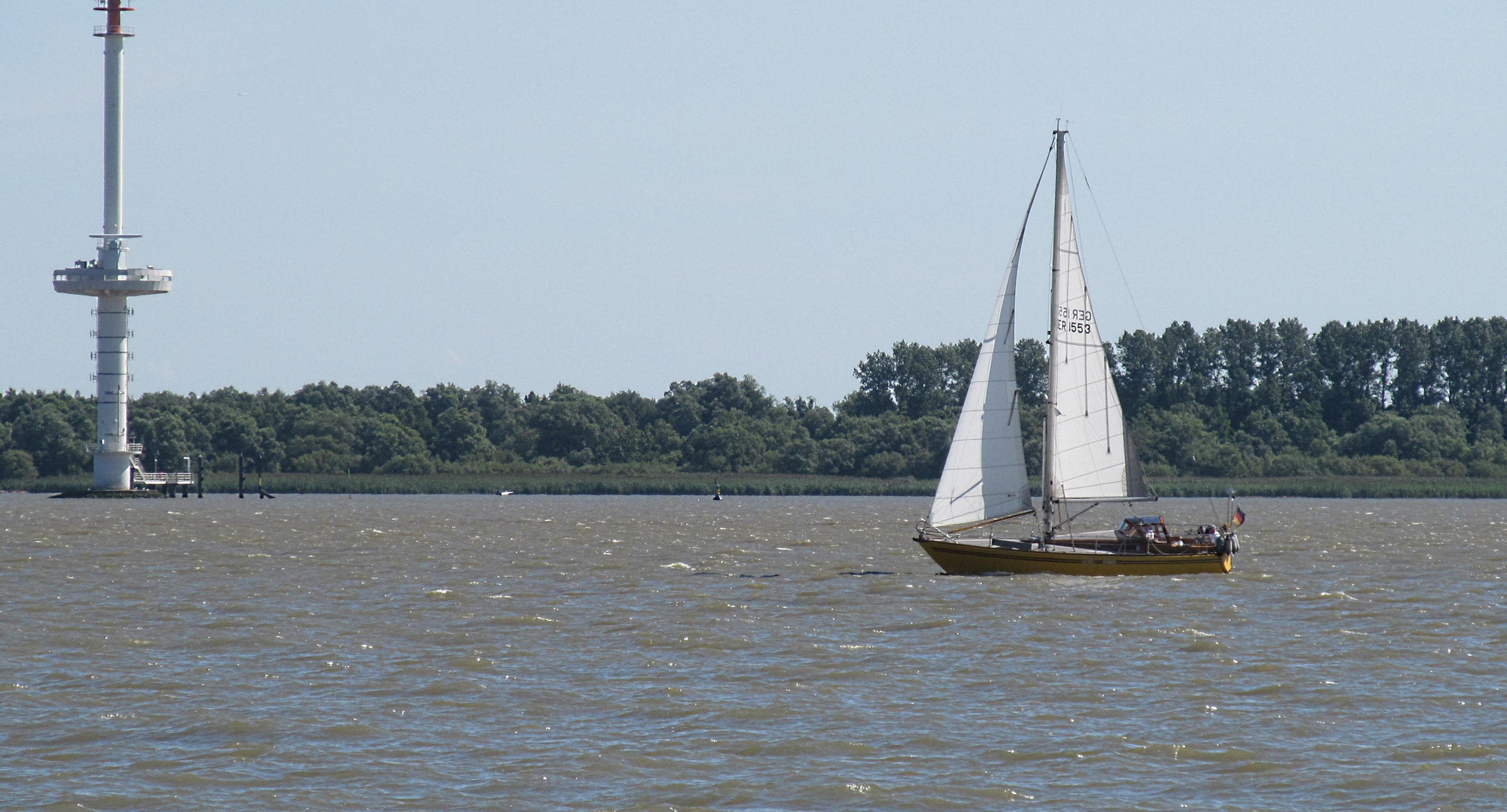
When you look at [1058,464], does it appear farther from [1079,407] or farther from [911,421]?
[911,421]

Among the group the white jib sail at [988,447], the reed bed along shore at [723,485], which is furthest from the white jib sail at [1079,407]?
the reed bed along shore at [723,485]

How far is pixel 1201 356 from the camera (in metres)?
167

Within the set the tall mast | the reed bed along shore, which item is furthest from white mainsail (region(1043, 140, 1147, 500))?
the reed bed along shore

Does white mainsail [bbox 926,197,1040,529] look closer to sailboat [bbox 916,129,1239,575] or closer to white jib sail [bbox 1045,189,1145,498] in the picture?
sailboat [bbox 916,129,1239,575]

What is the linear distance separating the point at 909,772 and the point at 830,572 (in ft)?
83.5

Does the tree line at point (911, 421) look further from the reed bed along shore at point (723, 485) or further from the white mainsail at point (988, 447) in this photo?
the white mainsail at point (988, 447)

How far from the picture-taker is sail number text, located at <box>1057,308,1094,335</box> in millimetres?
40062

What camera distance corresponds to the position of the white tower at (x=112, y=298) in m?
125

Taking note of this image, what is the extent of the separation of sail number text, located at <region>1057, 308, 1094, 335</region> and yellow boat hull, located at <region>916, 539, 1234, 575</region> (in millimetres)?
5551

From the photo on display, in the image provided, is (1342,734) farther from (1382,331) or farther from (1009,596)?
(1382,331)

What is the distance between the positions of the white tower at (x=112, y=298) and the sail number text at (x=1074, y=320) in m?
101

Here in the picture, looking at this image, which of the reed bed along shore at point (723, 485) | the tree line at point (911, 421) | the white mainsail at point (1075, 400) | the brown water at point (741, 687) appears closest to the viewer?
the brown water at point (741, 687)

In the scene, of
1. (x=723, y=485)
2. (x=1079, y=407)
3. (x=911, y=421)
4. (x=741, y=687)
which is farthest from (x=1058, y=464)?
(x=911, y=421)

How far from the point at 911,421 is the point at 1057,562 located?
122025mm
